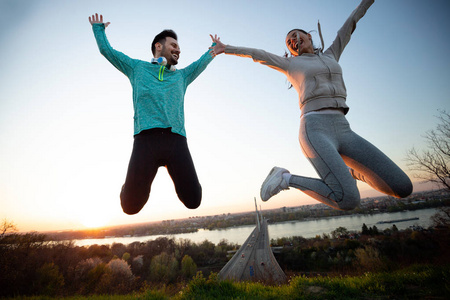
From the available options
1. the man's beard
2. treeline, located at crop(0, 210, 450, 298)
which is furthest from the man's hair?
treeline, located at crop(0, 210, 450, 298)

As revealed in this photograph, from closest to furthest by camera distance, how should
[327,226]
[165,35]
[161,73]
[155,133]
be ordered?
[155,133] → [161,73] → [165,35] → [327,226]

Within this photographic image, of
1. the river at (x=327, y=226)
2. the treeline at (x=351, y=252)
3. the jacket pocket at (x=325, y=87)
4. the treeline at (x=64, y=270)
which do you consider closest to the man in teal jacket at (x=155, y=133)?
the jacket pocket at (x=325, y=87)

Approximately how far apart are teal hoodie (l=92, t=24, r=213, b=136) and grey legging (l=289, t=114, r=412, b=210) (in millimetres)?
1429

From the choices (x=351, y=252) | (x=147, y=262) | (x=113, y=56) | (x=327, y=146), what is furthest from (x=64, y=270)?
(x=351, y=252)

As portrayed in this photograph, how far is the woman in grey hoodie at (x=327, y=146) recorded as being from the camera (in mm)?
2102

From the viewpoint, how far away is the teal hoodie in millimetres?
1936

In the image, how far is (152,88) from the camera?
2.04m

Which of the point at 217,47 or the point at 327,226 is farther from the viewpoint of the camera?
the point at 327,226

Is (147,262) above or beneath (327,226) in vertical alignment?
above

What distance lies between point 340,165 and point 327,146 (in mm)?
234

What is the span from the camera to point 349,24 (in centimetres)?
291

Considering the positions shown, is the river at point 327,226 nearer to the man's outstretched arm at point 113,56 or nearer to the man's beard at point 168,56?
the man's outstretched arm at point 113,56

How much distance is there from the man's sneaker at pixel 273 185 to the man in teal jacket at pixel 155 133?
0.82 meters

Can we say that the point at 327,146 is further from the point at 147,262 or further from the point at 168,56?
the point at 147,262
